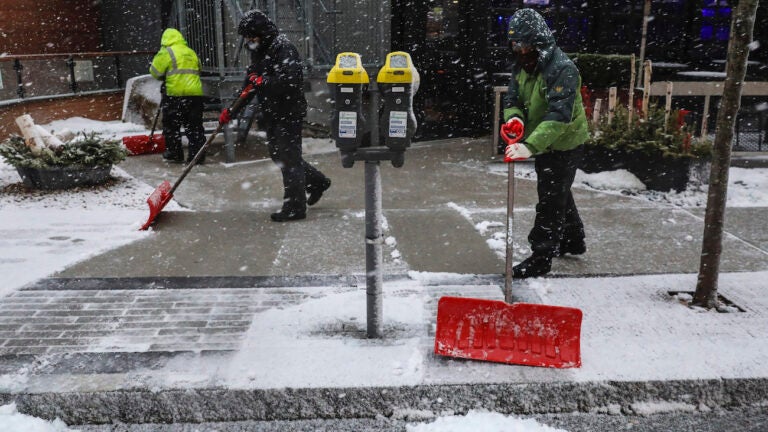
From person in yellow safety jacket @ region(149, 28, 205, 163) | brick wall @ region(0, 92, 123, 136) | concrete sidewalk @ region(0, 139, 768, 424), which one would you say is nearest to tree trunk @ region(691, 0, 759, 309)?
concrete sidewalk @ region(0, 139, 768, 424)

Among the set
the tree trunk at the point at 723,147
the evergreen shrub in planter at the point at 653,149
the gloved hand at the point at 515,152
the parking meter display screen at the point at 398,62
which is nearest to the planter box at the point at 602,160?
the evergreen shrub in planter at the point at 653,149

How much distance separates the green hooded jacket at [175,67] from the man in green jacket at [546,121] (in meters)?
5.61

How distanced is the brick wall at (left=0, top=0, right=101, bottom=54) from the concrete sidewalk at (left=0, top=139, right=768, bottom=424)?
9.40 metres

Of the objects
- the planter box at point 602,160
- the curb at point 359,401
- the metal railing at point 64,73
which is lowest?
the curb at point 359,401

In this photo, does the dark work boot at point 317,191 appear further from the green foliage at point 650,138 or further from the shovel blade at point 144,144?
the shovel blade at point 144,144

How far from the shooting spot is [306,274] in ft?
15.5

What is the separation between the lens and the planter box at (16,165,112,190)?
732 cm

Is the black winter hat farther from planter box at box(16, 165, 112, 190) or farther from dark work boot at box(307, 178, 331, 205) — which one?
planter box at box(16, 165, 112, 190)

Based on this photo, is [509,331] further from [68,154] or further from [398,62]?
[68,154]

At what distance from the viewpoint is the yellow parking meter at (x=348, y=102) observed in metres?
3.21

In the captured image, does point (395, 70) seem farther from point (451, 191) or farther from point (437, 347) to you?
point (451, 191)

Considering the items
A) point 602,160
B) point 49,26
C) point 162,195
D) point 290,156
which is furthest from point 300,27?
point 49,26

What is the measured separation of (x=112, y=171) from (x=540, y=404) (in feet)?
22.2

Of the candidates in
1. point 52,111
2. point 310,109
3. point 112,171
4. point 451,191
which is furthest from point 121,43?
point 451,191
